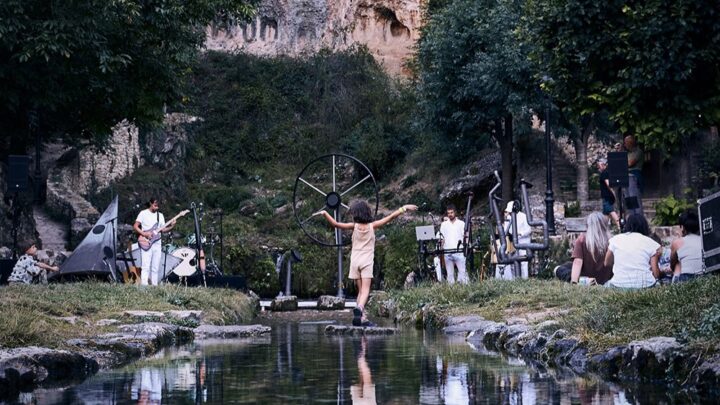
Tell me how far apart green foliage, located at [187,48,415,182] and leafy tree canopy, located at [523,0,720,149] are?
23.2 m

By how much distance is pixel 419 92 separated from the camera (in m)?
42.6

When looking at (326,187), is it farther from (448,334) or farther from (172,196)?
(448,334)

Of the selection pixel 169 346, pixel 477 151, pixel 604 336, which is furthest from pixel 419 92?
pixel 604 336

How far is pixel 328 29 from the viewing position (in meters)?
57.2

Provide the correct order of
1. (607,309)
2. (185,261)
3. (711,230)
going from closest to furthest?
(607,309)
(711,230)
(185,261)

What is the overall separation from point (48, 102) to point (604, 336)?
17.9 m

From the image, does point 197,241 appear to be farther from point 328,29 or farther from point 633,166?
point 328,29

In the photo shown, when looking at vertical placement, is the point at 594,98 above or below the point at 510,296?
above

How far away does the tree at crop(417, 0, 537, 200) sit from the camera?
129 ft

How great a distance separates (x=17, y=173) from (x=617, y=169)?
34.2ft

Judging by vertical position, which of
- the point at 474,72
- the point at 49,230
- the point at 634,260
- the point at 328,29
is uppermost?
the point at 328,29

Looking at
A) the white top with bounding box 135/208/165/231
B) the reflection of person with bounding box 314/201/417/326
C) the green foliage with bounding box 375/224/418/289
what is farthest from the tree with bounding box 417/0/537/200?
the reflection of person with bounding box 314/201/417/326

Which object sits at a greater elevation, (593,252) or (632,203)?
(632,203)

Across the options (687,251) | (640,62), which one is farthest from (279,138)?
(687,251)
